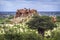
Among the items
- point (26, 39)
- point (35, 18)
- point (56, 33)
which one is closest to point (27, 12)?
point (35, 18)

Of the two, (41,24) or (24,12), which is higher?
(41,24)

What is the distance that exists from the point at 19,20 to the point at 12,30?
25.5m

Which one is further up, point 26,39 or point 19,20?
point 26,39

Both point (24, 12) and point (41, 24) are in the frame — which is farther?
point (24, 12)

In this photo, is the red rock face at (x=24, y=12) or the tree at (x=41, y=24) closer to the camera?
the tree at (x=41, y=24)

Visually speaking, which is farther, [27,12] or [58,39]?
[27,12]

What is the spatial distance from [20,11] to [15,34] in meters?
29.6

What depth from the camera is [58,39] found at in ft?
71.3

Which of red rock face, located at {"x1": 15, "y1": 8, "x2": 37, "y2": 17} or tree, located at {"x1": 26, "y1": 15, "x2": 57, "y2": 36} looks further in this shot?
red rock face, located at {"x1": 15, "y1": 8, "x2": 37, "y2": 17}

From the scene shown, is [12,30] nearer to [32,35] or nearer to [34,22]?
[32,35]

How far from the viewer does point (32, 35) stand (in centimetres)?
1962

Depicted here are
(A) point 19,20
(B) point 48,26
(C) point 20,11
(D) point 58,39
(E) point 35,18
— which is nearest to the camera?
(D) point 58,39

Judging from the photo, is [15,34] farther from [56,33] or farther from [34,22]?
[34,22]

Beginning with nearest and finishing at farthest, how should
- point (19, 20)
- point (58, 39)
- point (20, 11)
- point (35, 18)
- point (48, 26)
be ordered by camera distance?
1. point (58, 39)
2. point (48, 26)
3. point (35, 18)
4. point (19, 20)
5. point (20, 11)
